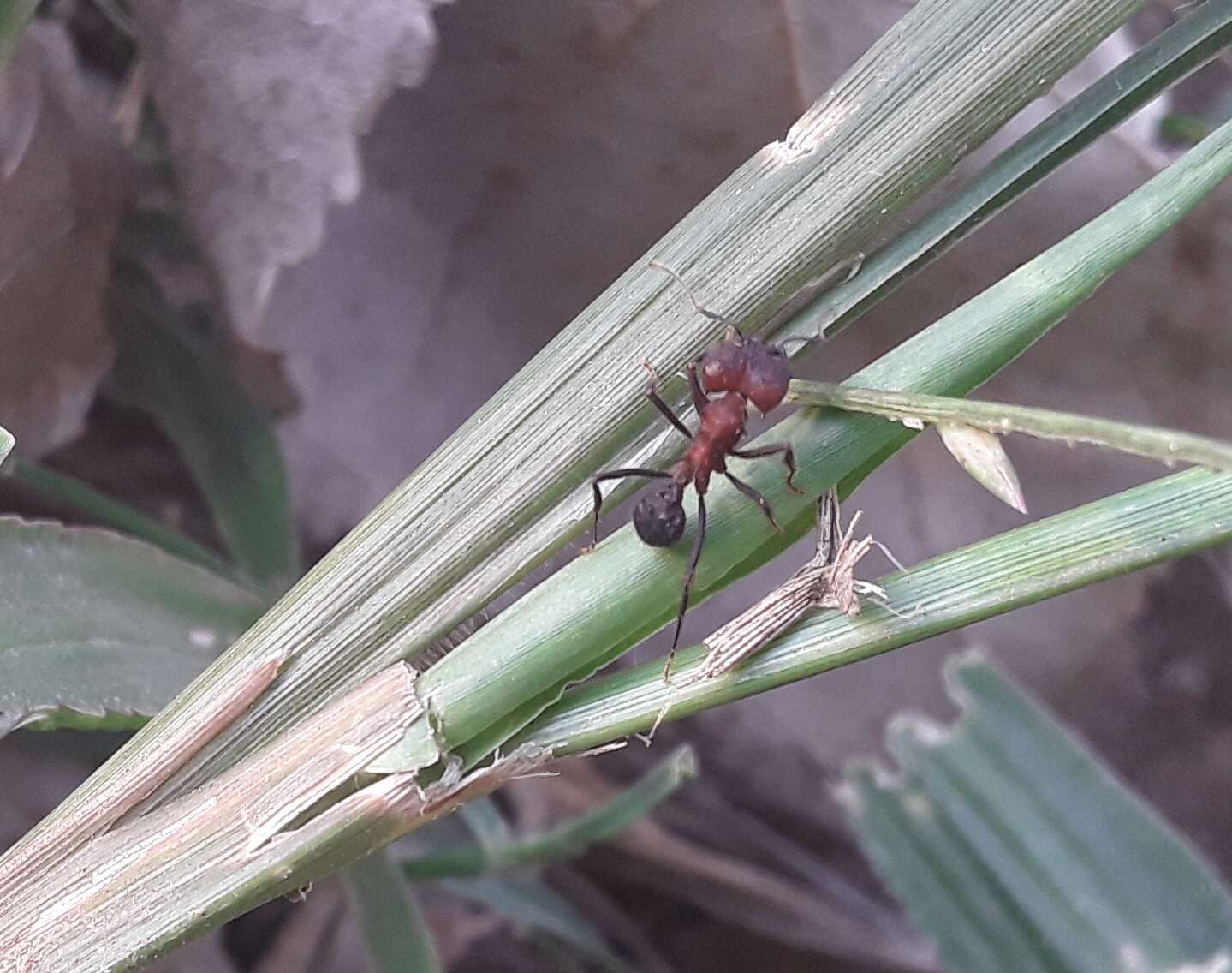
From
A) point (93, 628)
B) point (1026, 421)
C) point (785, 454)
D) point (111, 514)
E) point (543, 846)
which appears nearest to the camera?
point (1026, 421)

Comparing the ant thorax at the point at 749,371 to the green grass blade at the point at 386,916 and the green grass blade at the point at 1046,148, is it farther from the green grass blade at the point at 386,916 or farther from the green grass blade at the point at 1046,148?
the green grass blade at the point at 386,916

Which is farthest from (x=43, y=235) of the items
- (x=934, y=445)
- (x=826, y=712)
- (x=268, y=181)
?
(x=826, y=712)

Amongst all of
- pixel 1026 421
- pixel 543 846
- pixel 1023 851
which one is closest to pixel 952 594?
pixel 1026 421

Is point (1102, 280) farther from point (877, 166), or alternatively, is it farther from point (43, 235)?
point (43, 235)

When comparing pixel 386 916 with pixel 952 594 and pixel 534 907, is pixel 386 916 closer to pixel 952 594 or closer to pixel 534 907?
pixel 534 907

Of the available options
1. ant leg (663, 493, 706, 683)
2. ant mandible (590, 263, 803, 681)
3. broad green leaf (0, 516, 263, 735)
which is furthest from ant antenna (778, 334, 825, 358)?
broad green leaf (0, 516, 263, 735)

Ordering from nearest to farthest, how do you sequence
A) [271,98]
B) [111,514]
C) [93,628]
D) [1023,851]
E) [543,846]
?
[93,628] < [271,98] < [111,514] < [543,846] < [1023,851]

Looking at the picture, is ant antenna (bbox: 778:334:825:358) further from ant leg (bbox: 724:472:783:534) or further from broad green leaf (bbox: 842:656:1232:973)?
broad green leaf (bbox: 842:656:1232:973)
